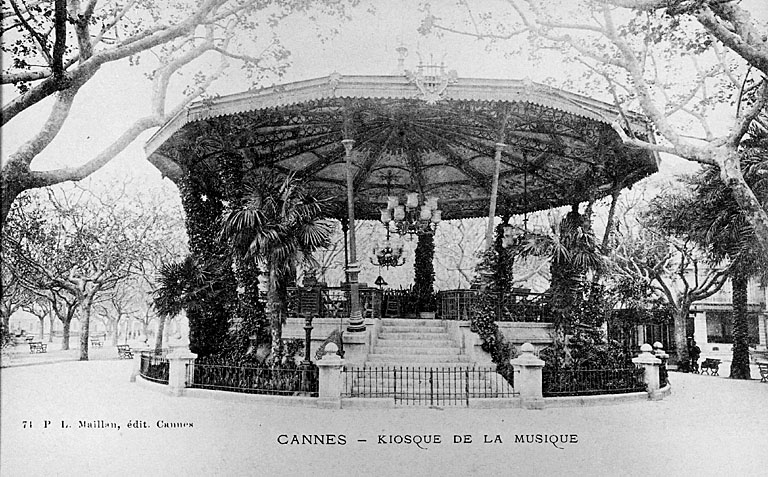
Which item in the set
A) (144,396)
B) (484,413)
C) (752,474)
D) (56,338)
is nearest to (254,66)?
(144,396)

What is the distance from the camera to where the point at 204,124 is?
1052cm

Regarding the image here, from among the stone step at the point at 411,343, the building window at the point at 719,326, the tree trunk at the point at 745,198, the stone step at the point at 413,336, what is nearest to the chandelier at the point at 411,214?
the stone step at the point at 413,336

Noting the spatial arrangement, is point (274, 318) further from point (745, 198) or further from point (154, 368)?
point (745, 198)

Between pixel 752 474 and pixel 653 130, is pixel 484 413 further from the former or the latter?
pixel 653 130

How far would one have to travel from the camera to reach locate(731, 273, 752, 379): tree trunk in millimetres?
13234

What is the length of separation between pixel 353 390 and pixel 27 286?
7.20 m

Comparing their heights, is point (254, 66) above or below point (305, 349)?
above

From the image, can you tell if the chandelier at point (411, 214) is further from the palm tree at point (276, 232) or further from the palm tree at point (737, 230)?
the palm tree at point (737, 230)

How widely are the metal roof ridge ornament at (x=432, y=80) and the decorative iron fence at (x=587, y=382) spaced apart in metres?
4.91

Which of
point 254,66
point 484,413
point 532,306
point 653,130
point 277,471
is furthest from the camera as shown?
point 532,306

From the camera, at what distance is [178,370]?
9.59m

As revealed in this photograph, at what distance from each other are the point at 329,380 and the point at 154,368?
180 inches

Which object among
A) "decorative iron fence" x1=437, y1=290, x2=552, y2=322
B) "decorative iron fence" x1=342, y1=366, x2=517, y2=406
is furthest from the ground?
"decorative iron fence" x1=437, y1=290, x2=552, y2=322

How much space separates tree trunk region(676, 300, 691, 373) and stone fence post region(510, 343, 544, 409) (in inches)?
402
